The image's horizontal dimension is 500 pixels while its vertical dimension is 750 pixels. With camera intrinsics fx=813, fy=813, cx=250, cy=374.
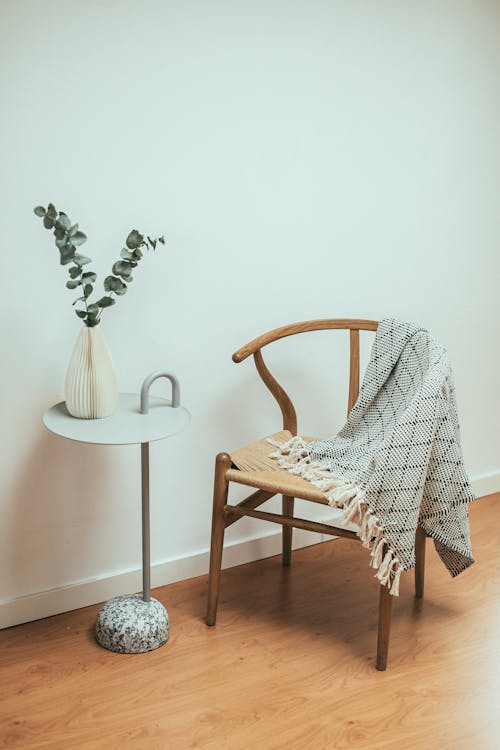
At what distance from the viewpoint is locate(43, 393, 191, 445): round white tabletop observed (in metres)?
1.76

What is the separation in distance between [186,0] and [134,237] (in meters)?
0.69

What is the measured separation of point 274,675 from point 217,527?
0.39 m

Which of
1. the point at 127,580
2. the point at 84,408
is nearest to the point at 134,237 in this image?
the point at 84,408

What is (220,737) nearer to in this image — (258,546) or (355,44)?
(258,546)

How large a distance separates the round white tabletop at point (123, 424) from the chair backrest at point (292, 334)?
0.36 meters

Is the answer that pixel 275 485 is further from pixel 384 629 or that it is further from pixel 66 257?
pixel 66 257

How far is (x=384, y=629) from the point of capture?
192 centimetres

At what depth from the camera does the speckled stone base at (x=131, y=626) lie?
196 centimetres

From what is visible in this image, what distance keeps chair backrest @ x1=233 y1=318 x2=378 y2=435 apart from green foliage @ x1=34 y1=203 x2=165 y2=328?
19.4 inches

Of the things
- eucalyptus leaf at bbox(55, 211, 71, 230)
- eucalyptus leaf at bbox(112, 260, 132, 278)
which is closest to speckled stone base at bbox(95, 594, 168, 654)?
eucalyptus leaf at bbox(112, 260, 132, 278)

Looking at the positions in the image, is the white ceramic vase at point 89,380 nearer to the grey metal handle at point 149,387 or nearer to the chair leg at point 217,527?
the grey metal handle at point 149,387

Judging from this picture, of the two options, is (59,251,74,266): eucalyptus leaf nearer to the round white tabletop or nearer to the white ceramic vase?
the white ceramic vase

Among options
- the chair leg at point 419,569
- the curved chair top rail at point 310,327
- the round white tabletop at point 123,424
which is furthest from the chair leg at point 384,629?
the curved chair top rail at point 310,327

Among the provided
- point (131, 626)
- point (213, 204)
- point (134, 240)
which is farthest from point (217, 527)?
point (213, 204)
